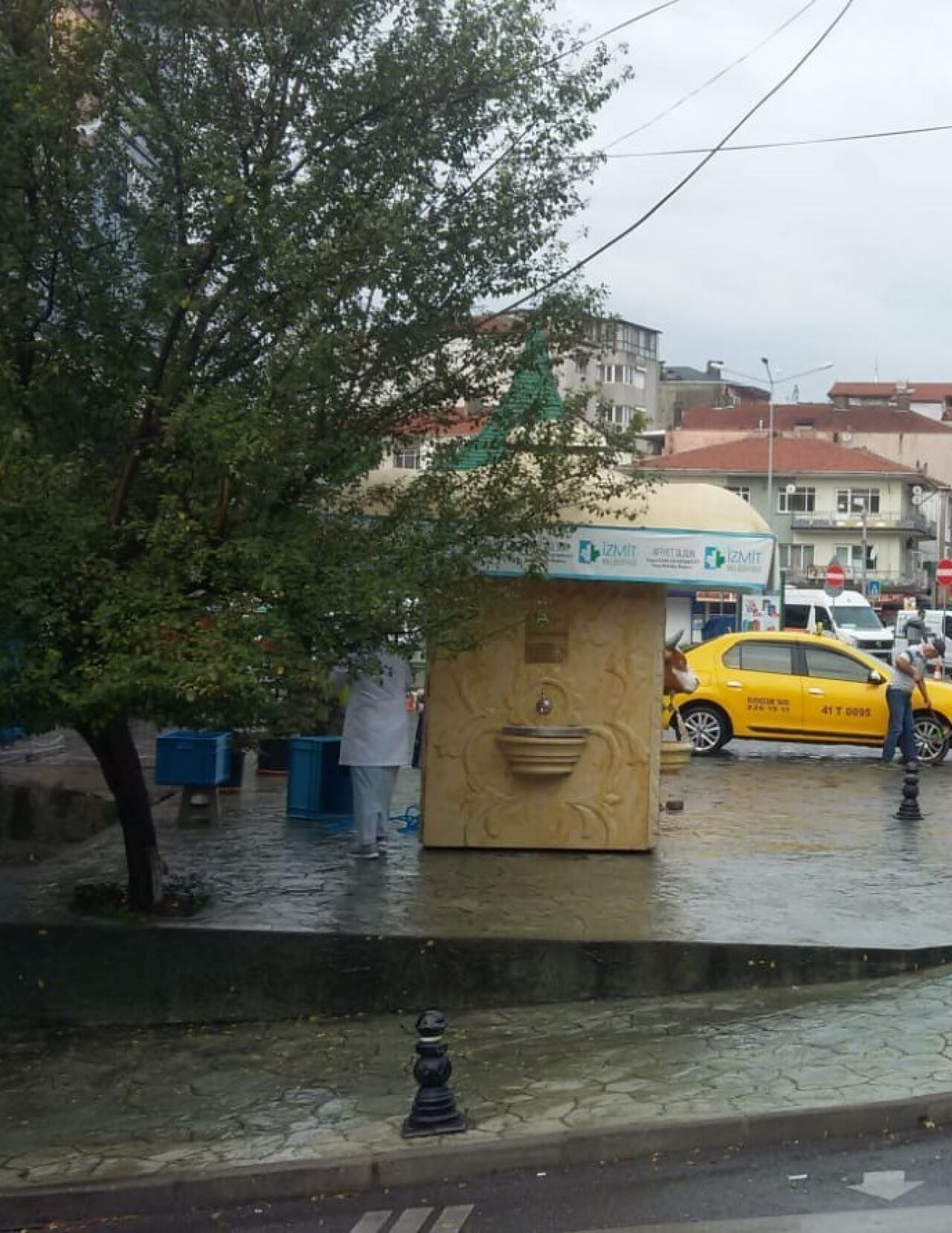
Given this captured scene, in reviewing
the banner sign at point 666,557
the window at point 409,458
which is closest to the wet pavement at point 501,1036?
the banner sign at point 666,557

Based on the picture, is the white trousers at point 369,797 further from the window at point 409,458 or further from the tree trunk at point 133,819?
the window at point 409,458

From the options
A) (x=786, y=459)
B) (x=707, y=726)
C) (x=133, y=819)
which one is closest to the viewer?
(x=133, y=819)

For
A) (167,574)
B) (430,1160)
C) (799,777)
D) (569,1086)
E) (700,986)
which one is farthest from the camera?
(799,777)

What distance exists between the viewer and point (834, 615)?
46.9m

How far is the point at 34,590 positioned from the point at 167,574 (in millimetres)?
674

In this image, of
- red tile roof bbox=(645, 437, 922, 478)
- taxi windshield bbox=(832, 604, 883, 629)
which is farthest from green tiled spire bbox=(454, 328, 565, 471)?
red tile roof bbox=(645, 437, 922, 478)

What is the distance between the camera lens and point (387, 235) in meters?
8.03

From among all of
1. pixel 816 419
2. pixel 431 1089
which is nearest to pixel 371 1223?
pixel 431 1089

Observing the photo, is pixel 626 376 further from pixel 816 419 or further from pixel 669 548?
pixel 669 548

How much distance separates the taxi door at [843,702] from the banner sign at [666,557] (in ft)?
28.2

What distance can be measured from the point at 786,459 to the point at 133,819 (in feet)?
239

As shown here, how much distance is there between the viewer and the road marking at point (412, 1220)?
18.8 ft

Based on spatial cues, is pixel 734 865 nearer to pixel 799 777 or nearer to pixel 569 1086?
pixel 569 1086

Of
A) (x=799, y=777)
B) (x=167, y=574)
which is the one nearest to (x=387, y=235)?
(x=167, y=574)
